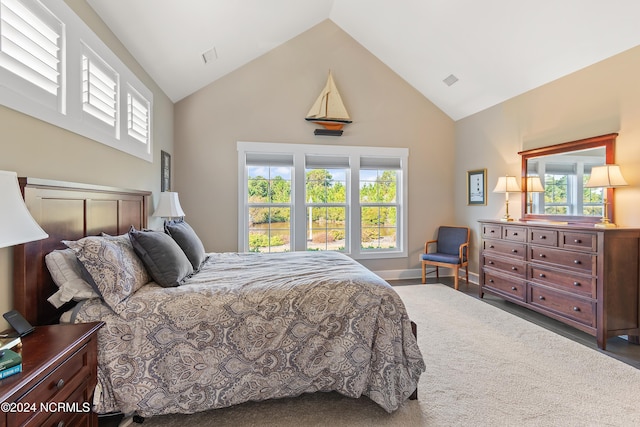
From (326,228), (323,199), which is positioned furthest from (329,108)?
(326,228)

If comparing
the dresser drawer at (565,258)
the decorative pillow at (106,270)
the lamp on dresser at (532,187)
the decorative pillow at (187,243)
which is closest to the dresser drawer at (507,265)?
the dresser drawer at (565,258)

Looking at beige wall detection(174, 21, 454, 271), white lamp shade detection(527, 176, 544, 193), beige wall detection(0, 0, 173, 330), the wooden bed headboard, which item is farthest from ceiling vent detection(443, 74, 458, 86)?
the wooden bed headboard

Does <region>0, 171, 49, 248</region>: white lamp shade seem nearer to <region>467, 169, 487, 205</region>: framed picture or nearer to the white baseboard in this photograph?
the white baseboard

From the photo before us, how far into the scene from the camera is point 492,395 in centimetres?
195

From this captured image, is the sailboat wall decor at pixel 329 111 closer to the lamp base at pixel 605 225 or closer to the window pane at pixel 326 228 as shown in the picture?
the window pane at pixel 326 228

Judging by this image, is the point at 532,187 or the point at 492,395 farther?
the point at 532,187

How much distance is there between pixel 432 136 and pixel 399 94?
911 mm

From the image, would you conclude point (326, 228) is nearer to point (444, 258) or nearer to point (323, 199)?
point (323, 199)

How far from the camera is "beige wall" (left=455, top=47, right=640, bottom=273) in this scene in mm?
2828

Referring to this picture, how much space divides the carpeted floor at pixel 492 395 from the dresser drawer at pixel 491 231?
4.26 feet

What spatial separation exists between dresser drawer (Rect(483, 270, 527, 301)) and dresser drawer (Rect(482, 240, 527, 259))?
0.98 ft

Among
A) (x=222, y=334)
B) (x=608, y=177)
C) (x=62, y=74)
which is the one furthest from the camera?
(x=608, y=177)

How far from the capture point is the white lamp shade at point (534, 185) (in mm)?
3698

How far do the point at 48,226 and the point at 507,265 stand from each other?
4326 mm
